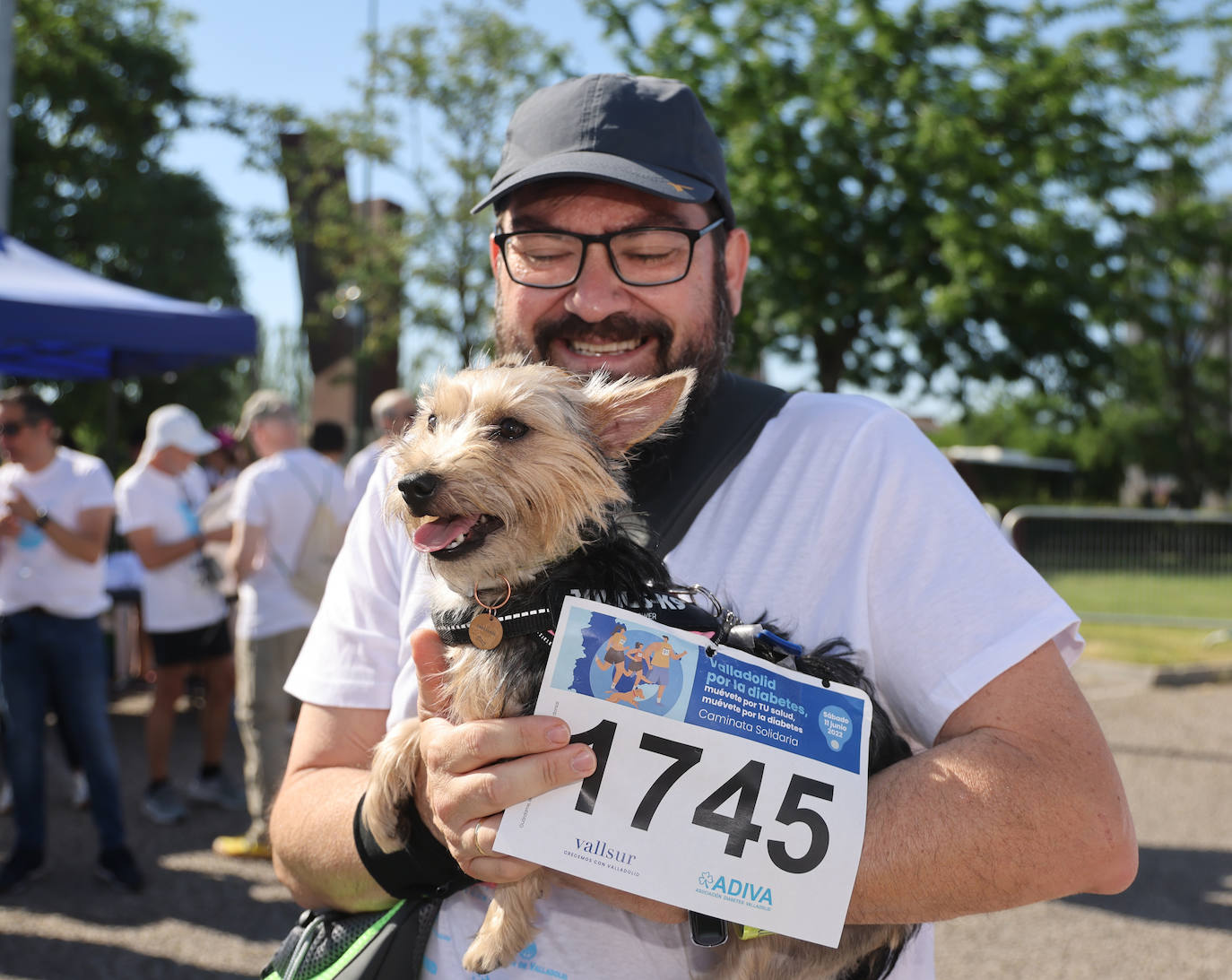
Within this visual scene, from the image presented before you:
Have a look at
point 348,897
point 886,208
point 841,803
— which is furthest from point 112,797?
point 886,208

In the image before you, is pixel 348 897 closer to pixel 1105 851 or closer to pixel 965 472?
pixel 1105 851

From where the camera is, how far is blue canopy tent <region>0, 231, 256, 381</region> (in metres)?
6.69

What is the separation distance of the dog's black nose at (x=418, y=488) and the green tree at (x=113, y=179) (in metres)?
29.2

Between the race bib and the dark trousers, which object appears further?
the dark trousers

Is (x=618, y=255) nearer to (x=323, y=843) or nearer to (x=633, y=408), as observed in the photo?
(x=633, y=408)

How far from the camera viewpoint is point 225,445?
38.6 feet

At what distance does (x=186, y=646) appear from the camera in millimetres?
7844

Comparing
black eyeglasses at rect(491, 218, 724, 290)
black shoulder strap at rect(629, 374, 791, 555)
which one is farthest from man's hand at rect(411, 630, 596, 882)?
black eyeglasses at rect(491, 218, 724, 290)

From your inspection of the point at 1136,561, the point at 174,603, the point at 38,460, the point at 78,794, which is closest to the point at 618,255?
the point at 38,460

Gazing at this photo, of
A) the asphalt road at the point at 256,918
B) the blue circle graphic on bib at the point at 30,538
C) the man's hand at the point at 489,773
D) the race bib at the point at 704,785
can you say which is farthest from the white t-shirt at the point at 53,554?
the race bib at the point at 704,785

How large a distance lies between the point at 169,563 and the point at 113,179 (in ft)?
93.6

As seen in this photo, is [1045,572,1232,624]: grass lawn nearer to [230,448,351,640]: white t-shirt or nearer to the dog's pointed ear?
[230,448,351,640]: white t-shirt

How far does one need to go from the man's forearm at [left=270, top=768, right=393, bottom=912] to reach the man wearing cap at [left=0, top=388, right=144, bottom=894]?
499cm

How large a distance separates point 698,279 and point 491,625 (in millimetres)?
918
